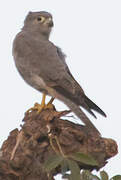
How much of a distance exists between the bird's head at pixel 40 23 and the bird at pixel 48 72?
0.27m

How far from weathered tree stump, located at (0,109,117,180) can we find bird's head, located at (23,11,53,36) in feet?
8.16

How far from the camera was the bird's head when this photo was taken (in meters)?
6.25

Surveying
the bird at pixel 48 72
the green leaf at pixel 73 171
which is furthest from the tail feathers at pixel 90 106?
the green leaf at pixel 73 171

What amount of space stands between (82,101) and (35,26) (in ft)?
7.05

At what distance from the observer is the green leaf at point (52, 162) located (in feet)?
8.90

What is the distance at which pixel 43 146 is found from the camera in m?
3.55

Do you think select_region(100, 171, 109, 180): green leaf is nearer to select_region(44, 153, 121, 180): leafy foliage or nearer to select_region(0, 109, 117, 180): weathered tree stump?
select_region(44, 153, 121, 180): leafy foliage

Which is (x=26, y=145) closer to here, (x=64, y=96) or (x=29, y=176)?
(x=29, y=176)

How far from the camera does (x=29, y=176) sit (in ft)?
10.9

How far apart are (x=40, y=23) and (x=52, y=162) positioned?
3.86m

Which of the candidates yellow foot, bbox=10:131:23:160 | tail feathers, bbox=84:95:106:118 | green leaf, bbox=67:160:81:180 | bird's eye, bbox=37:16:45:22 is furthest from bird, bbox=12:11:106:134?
green leaf, bbox=67:160:81:180

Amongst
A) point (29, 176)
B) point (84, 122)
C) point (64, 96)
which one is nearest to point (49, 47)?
point (64, 96)

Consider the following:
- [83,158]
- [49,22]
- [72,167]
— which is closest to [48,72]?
[49,22]

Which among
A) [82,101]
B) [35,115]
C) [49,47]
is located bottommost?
[35,115]
